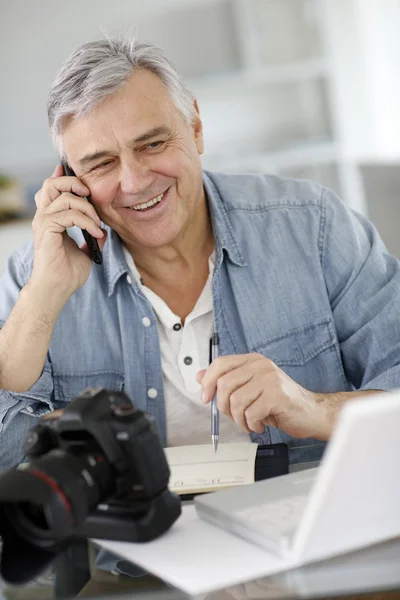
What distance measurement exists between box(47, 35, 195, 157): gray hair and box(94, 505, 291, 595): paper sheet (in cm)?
82

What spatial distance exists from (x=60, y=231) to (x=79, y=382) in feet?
0.95

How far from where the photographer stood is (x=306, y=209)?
174 centimetres

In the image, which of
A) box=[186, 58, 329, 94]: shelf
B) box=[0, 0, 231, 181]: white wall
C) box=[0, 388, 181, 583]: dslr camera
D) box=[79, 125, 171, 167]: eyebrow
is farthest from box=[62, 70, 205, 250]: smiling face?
box=[186, 58, 329, 94]: shelf

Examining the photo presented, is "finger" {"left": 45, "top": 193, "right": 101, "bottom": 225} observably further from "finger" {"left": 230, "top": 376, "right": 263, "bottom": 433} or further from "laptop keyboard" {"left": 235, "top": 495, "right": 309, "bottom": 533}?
"laptop keyboard" {"left": 235, "top": 495, "right": 309, "bottom": 533}

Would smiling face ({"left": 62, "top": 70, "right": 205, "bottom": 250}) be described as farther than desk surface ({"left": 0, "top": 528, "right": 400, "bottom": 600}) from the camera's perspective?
Yes

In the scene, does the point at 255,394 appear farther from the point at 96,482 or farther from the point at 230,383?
the point at 96,482

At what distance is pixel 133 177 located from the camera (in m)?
1.57

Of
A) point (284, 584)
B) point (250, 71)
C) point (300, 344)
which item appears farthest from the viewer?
point (250, 71)

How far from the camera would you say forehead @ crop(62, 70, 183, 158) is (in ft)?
5.07

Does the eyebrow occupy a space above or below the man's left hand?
above

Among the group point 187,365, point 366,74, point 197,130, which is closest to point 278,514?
point 187,365

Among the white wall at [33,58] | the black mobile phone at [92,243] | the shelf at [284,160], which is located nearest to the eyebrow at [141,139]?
the black mobile phone at [92,243]

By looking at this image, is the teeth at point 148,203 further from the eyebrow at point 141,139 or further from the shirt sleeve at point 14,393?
the shirt sleeve at point 14,393

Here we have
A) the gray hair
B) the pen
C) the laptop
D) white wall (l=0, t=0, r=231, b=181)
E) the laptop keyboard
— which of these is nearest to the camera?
the laptop
